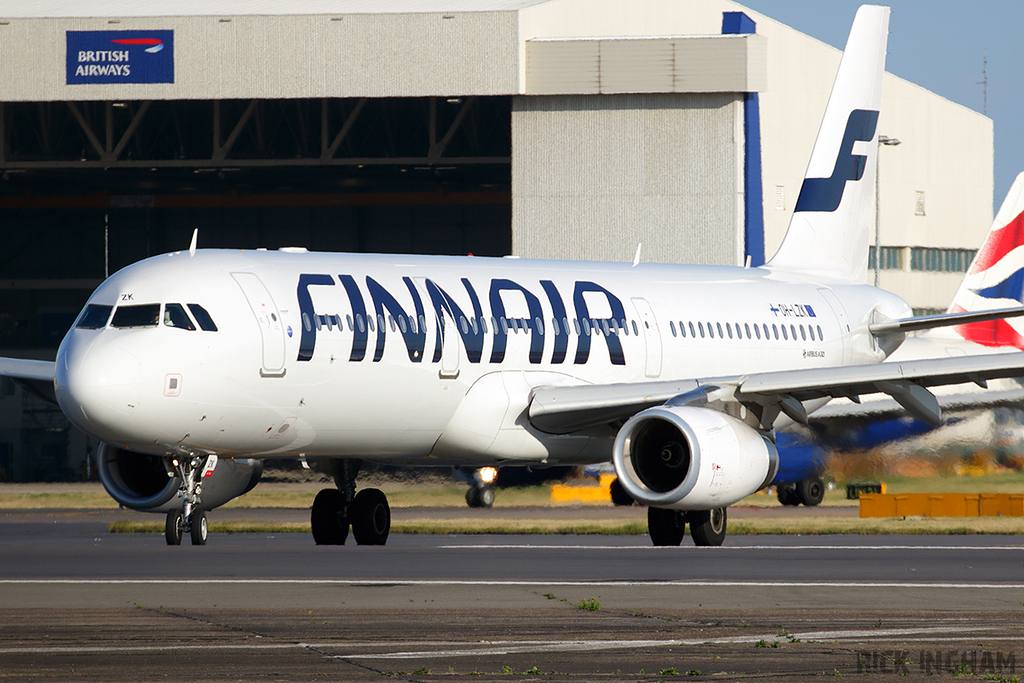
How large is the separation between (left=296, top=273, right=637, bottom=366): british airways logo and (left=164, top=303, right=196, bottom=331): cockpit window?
61.5 inches

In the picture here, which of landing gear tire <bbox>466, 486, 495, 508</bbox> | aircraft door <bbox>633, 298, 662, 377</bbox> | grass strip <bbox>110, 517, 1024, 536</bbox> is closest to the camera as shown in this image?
aircraft door <bbox>633, 298, 662, 377</bbox>

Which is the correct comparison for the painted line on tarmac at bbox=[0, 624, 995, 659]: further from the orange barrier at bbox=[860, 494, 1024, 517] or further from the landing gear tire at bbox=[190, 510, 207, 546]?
the orange barrier at bbox=[860, 494, 1024, 517]

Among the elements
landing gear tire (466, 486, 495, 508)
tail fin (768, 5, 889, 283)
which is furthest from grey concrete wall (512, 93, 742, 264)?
tail fin (768, 5, 889, 283)

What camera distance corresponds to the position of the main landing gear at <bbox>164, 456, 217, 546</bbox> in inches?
802

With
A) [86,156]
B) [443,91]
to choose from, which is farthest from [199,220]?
[443,91]

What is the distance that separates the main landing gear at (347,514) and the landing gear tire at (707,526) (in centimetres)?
496

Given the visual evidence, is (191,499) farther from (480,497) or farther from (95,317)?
(480,497)

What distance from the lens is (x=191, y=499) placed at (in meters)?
A: 20.3

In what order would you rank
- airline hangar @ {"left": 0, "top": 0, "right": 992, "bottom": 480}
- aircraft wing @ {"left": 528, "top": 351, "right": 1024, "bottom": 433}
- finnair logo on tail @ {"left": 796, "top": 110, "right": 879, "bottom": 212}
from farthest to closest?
airline hangar @ {"left": 0, "top": 0, "right": 992, "bottom": 480} < finnair logo on tail @ {"left": 796, "top": 110, "right": 879, "bottom": 212} < aircraft wing @ {"left": 528, "top": 351, "right": 1024, "bottom": 433}

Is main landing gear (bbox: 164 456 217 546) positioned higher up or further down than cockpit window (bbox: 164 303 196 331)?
further down

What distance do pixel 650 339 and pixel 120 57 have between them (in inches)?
887

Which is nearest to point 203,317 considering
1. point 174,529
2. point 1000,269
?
point 174,529

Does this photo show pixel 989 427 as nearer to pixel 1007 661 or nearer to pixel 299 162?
pixel 299 162

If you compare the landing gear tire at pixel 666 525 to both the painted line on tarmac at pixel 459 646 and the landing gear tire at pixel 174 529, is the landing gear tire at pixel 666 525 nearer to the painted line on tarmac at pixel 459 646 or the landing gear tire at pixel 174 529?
the landing gear tire at pixel 174 529
